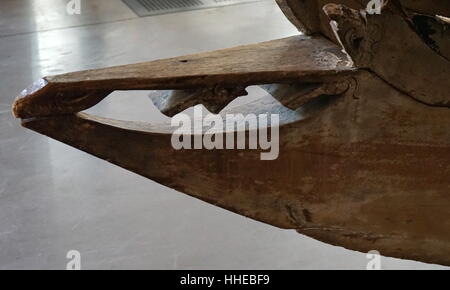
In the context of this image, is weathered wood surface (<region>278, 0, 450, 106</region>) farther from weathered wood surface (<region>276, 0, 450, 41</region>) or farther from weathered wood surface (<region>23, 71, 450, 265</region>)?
weathered wood surface (<region>276, 0, 450, 41</region>)

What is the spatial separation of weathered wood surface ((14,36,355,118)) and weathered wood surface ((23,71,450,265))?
68 mm

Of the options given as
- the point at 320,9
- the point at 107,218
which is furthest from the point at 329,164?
the point at 107,218

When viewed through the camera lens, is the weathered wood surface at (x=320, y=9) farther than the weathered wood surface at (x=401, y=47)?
Yes

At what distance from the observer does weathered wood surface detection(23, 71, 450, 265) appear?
152 cm

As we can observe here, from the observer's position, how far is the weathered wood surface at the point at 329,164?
1518mm

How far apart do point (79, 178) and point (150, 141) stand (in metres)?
2.01

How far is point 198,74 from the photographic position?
4.80 ft

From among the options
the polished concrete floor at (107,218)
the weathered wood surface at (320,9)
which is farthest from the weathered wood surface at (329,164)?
the polished concrete floor at (107,218)

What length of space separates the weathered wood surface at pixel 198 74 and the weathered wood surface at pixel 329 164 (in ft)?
0.22

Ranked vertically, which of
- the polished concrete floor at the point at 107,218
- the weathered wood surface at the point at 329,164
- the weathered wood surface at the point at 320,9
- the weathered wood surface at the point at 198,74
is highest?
the weathered wood surface at the point at 320,9

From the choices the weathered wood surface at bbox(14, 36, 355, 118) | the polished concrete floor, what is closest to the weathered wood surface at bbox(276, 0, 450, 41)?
the weathered wood surface at bbox(14, 36, 355, 118)

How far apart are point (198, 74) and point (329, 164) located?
1.12 ft

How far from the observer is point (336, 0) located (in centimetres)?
170

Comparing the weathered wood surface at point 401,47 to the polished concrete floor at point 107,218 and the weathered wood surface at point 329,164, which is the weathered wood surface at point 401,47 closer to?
the weathered wood surface at point 329,164
